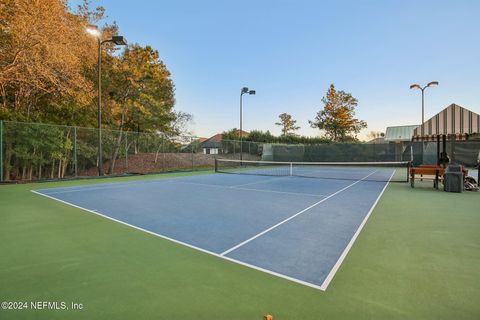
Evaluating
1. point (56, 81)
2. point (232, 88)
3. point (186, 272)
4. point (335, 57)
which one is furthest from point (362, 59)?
point (186, 272)

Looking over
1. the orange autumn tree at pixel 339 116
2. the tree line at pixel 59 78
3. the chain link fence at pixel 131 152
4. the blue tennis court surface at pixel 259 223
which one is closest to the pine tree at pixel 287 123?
the orange autumn tree at pixel 339 116

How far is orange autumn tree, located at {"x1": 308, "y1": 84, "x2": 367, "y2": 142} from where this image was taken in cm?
3653

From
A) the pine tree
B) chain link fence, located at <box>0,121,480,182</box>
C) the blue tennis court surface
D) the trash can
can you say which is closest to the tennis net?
chain link fence, located at <box>0,121,480,182</box>

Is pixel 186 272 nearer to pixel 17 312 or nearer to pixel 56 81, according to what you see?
pixel 17 312

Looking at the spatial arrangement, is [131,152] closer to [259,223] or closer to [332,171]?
[332,171]

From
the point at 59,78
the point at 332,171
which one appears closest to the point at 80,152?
the point at 59,78

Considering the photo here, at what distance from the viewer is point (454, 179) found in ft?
28.3

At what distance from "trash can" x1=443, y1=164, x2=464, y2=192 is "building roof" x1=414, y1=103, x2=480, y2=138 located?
165cm

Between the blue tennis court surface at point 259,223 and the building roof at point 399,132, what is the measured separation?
36.6 metres

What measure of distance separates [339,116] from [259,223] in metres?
35.3

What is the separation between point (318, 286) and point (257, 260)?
84 centimetres

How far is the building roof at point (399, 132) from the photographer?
124 ft

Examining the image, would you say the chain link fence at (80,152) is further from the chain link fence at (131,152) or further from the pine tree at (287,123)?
the pine tree at (287,123)

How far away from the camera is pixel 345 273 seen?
2.72 m
